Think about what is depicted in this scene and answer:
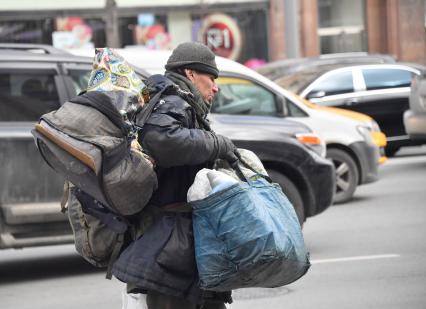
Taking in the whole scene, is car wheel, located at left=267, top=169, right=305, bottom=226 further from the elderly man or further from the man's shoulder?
the man's shoulder

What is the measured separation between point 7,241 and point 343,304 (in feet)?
8.93

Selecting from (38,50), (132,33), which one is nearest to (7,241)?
(38,50)

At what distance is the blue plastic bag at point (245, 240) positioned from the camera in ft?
12.3

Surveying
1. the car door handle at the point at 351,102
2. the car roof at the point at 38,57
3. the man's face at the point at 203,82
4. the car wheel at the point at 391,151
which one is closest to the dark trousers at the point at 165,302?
the man's face at the point at 203,82

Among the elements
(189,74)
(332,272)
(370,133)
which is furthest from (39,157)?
(370,133)

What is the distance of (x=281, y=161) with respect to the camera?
9000 millimetres

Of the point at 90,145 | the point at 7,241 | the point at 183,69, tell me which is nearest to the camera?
the point at 90,145

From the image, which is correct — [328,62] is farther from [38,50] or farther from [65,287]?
[65,287]

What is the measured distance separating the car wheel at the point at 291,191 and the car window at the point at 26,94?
2.01 m

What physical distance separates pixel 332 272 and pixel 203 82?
14.3 ft

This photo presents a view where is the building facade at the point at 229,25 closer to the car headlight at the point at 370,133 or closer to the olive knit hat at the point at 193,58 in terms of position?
the car headlight at the point at 370,133

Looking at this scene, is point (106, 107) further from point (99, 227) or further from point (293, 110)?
point (293, 110)

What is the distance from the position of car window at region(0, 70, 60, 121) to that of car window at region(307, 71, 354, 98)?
312 inches

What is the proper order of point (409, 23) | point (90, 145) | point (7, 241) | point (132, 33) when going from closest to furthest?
point (90, 145) → point (7, 241) → point (132, 33) → point (409, 23)
